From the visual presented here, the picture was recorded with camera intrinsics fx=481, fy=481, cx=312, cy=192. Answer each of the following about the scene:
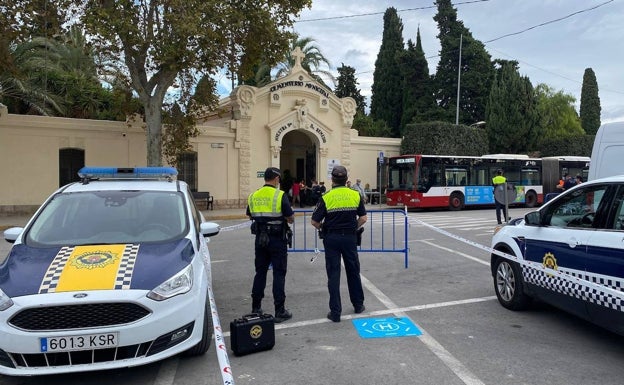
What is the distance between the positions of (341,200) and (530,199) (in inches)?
957

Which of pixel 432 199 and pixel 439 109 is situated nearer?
pixel 432 199

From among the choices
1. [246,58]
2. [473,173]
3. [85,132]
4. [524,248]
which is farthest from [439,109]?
[524,248]

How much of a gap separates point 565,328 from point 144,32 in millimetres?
15540

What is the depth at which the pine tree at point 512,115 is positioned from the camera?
37.1 metres

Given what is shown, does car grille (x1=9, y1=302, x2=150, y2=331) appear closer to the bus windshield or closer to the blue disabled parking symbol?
the blue disabled parking symbol

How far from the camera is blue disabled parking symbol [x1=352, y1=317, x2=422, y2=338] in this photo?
5103mm

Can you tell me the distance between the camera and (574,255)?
475 cm

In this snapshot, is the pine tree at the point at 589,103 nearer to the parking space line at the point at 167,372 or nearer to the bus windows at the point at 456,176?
the bus windows at the point at 456,176

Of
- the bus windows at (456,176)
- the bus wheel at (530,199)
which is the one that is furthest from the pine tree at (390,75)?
the bus windows at (456,176)

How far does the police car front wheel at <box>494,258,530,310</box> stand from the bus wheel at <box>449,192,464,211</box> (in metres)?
18.2

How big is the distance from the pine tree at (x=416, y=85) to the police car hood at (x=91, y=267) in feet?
139

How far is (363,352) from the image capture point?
4.59 meters

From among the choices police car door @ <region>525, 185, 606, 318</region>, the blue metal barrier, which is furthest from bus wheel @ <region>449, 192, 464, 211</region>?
police car door @ <region>525, 185, 606, 318</region>

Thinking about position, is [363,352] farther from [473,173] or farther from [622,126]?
[473,173]
